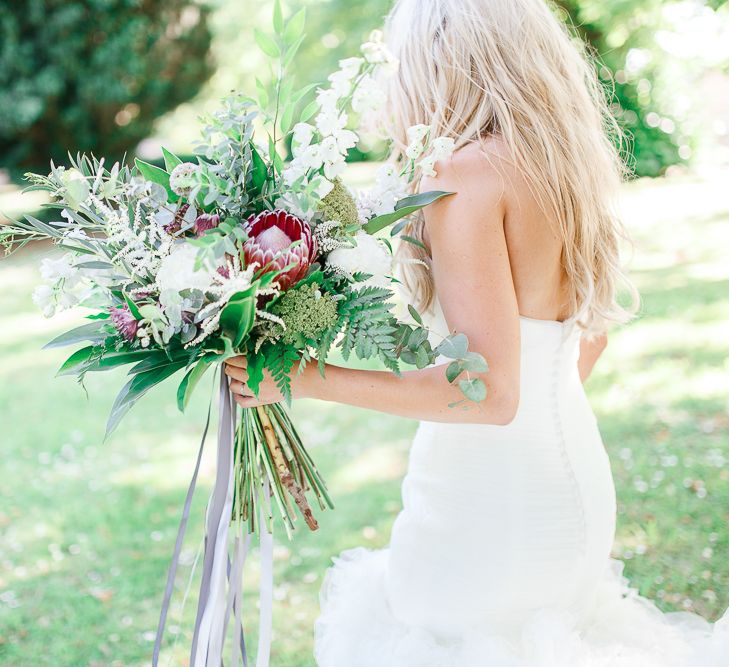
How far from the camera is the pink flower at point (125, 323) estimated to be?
1.70 metres

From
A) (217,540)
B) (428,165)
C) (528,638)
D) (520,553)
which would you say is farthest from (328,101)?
(528,638)

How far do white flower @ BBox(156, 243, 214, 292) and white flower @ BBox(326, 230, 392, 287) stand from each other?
28 centimetres

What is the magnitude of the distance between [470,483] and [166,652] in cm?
200

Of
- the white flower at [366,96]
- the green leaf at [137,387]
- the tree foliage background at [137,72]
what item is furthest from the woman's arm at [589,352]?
the tree foliage background at [137,72]

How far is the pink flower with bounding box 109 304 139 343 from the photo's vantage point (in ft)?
5.57

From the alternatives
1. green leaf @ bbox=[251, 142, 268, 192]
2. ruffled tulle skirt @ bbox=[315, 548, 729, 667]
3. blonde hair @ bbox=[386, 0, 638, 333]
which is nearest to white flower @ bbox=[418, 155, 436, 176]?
blonde hair @ bbox=[386, 0, 638, 333]

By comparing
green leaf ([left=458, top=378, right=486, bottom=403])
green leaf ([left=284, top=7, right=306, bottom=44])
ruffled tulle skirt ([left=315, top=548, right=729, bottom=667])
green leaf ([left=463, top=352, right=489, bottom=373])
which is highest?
green leaf ([left=284, top=7, right=306, bottom=44])

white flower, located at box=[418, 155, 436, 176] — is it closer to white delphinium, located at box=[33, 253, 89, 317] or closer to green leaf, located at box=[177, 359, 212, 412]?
green leaf, located at box=[177, 359, 212, 412]

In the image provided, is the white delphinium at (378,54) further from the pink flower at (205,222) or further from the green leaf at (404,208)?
the pink flower at (205,222)

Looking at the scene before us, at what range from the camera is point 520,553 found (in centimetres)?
198

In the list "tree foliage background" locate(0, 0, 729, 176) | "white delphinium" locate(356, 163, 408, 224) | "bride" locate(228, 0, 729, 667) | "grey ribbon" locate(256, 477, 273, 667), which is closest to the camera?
"bride" locate(228, 0, 729, 667)

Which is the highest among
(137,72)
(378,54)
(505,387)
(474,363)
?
(378,54)

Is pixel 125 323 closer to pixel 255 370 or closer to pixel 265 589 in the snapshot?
pixel 255 370

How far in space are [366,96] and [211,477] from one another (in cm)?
375
